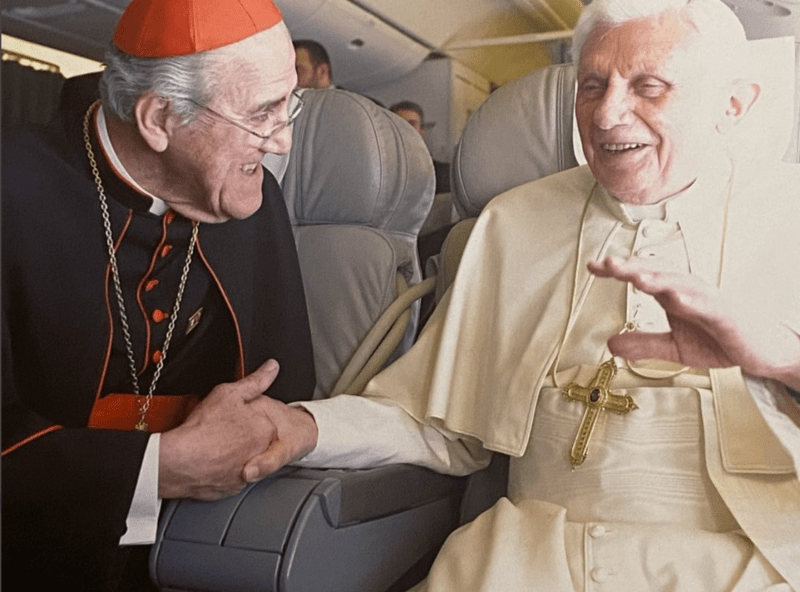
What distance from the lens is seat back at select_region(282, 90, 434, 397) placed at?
1746 mm

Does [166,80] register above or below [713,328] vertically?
above

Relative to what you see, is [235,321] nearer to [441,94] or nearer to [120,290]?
[120,290]

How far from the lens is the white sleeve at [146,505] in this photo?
1.46 metres

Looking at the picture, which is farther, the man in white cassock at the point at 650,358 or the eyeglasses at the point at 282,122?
the eyeglasses at the point at 282,122

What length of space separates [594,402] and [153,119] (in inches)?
29.6

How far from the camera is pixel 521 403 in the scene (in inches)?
59.1

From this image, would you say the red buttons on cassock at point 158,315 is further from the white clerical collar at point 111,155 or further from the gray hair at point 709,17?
the gray hair at point 709,17

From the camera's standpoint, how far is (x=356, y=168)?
1.81 m

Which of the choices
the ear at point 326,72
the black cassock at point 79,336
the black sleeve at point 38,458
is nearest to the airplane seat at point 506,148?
the ear at point 326,72

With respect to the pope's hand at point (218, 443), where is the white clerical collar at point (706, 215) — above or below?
above

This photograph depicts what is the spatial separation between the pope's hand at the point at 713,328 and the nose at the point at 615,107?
23cm

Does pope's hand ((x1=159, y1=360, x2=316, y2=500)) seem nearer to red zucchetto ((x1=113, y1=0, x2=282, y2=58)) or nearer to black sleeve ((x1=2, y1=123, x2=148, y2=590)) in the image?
black sleeve ((x1=2, y1=123, x2=148, y2=590))

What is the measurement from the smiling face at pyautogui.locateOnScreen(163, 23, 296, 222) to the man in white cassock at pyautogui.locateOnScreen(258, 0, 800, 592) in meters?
0.36

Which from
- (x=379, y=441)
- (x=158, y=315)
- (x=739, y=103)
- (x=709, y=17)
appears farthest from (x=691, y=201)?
(x=158, y=315)
